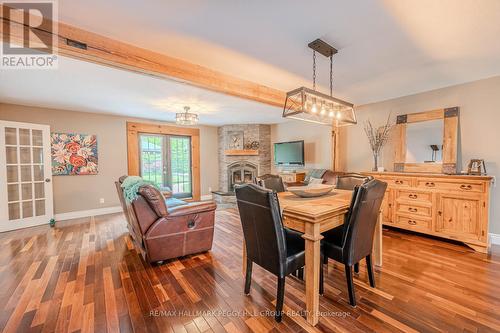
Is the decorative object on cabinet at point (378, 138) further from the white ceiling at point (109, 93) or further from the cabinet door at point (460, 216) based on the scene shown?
the white ceiling at point (109, 93)

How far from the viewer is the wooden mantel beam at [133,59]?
1.79 meters

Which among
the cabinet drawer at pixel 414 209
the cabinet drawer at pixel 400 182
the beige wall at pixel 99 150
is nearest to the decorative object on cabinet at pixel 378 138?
the cabinet drawer at pixel 400 182

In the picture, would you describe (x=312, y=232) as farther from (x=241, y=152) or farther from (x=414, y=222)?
(x=241, y=152)

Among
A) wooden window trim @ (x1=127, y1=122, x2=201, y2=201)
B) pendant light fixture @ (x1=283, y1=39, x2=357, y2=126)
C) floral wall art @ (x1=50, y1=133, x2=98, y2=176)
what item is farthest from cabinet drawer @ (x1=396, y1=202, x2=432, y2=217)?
floral wall art @ (x1=50, y1=133, x2=98, y2=176)

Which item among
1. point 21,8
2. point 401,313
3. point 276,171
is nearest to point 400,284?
point 401,313

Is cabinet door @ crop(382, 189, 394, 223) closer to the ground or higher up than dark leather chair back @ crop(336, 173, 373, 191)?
closer to the ground

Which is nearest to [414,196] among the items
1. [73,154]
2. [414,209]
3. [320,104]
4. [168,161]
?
[414,209]

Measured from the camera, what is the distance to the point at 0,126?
144 inches

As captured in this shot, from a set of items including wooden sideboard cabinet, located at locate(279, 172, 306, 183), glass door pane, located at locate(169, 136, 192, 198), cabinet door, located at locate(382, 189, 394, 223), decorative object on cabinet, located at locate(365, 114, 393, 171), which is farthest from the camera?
glass door pane, located at locate(169, 136, 192, 198)

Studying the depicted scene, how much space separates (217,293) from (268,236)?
0.87 metres

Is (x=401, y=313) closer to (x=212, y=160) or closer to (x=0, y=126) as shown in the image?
(x=212, y=160)

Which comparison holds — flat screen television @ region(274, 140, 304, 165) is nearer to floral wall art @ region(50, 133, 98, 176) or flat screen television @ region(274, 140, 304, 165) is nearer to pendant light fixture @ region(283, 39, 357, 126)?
pendant light fixture @ region(283, 39, 357, 126)

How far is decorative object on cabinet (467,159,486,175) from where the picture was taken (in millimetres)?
2930

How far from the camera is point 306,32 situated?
1.91m
